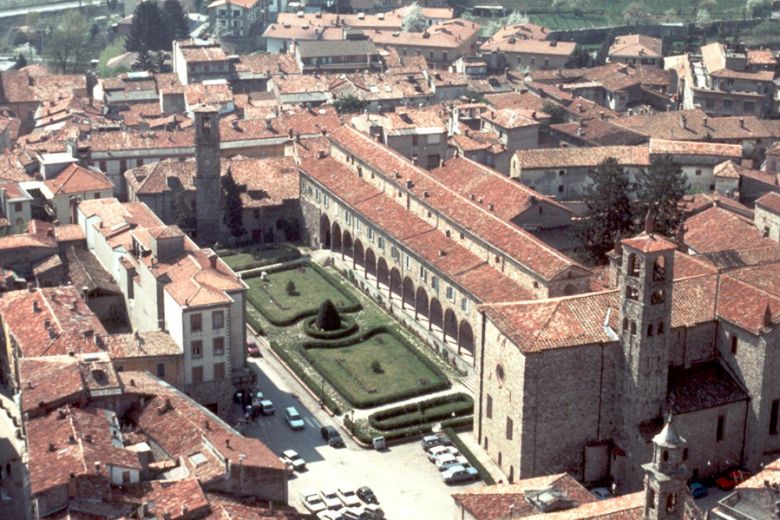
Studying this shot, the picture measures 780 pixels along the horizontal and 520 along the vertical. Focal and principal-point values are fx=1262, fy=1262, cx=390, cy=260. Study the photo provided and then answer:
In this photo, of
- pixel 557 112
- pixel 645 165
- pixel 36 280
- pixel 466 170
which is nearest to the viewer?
pixel 36 280

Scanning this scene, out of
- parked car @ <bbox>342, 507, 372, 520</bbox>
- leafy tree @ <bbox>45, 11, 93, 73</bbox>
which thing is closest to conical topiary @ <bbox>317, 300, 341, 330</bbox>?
parked car @ <bbox>342, 507, 372, 520</bbox>

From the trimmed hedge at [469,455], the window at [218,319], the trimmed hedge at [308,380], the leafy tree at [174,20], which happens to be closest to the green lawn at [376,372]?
the trimmed hedge at [308,380]

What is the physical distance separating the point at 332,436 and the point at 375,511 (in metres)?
8.71

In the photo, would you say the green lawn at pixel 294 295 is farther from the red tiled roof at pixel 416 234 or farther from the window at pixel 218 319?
the window at pixel 218 319

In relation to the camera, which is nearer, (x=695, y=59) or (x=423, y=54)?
(x=695, y=59)

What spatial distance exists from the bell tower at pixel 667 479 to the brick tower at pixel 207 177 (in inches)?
2353

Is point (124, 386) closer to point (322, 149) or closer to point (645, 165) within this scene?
point (322, 149)

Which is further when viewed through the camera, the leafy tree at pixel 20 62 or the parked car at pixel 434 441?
the leafy tree at pixel 20 62

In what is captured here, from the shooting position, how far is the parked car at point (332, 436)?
73.4 meters

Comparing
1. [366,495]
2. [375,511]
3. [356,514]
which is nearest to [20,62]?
[366,495]

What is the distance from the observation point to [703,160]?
11394cm

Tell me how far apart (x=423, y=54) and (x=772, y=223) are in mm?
83030

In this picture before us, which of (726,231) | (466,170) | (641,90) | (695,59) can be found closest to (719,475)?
(726,231)

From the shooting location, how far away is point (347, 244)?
101250mm
